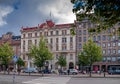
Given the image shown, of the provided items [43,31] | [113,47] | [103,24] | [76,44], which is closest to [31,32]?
[43,31]

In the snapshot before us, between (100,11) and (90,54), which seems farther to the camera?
(90,54)

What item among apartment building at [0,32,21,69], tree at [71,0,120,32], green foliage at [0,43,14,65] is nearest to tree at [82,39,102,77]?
green foliage at [0,43,14,65]

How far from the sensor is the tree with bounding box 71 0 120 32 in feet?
29.9

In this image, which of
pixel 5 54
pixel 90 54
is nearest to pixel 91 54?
pixel 90 54

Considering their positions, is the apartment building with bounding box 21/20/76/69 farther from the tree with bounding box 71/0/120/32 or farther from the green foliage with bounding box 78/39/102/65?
the tree with bounding box 71/0/120/32

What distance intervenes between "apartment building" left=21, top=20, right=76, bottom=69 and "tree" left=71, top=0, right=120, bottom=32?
10282 cm

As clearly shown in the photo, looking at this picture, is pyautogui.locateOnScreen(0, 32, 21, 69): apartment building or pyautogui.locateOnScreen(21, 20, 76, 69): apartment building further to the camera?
pyautogui.locateOnScreen(0, 32, 21, 69): apartment building

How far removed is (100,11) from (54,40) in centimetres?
10939

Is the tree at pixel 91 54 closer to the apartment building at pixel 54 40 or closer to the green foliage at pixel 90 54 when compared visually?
the green foliage at pixel 90 54

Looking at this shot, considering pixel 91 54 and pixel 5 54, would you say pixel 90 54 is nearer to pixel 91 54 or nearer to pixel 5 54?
pixel 91 54

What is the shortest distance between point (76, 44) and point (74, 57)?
504 centimetres

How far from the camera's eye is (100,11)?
31.3 ft

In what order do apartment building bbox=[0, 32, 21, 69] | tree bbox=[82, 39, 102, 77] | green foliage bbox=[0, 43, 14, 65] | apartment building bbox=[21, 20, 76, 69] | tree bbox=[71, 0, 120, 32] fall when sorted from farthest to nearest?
1. apartment building bbox=[0, 32, 21, 69]
2. apartment building bbox=[21, 20, 76, 69]
3. green foliage bbox=[0, 43, 14, 65]
4. tree bbox=[82, 39, 102, 77]
5. tree bbox=[71, 0, 120, 32]

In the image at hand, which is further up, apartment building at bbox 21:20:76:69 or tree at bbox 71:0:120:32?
apartment building at bbox 21:20:76:69
